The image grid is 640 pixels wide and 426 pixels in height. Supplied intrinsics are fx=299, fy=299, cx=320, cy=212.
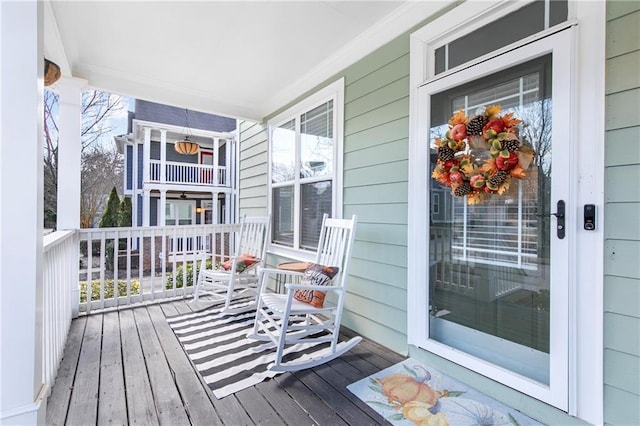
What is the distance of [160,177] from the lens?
827 cm

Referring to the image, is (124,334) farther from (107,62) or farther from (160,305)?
(107,62)

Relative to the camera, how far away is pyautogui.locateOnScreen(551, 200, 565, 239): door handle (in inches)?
60.4

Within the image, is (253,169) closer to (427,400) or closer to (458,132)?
(458,132)

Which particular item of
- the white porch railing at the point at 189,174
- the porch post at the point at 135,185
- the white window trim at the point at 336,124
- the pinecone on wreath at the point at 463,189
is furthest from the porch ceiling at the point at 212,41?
the porch post at the point at 135,185

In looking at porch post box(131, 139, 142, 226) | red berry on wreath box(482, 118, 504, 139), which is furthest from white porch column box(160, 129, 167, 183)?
red berry on wreath box(482, 118, 504, 139)

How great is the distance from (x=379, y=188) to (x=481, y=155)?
2.84 feet

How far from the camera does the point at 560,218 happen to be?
155 centimetres

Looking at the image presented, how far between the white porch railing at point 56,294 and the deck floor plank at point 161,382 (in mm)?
558

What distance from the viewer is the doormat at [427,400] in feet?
5.41

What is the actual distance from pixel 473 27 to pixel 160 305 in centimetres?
410

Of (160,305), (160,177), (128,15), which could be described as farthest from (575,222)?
(160,177)

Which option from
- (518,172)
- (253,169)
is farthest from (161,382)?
(253,169)

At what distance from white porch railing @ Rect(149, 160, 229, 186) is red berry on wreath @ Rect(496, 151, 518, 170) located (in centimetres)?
843

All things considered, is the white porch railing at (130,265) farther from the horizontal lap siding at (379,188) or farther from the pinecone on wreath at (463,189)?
the pinecone on wreath at (463,189)
